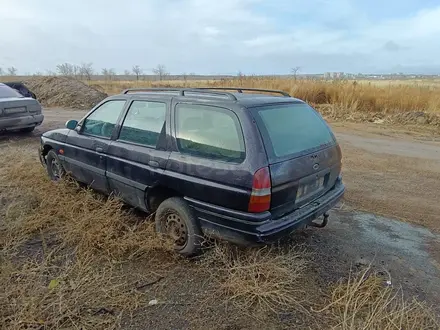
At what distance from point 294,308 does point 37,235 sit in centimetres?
299

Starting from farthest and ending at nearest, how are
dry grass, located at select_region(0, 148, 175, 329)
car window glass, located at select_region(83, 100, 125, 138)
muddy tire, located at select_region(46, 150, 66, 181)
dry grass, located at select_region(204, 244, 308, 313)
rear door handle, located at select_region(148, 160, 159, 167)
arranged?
1. muddy tire, located at select_region(46, 150, 66, 181)
2. car window glass, located at select_region(83, 100, 125, 138)
3. rear door handle, located at select_region(148, 160, 159, 167)
4. dry grass, located at select_region(204, 244, 308, 313)
5. dry grass, located at select_region(0, 148, 175, 329)

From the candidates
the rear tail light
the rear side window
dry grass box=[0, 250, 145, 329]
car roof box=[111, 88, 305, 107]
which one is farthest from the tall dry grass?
dry grass box=[0, 250, 145, 329]

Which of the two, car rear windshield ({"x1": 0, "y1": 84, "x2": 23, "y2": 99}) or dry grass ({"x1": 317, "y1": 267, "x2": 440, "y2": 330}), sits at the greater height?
car rear windshield ({"x1": 0, "y1": 84, "x2": 23, "y2": 99})

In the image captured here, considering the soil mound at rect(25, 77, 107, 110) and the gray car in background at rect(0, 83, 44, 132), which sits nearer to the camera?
the gray car in background at rect(0, 83, 44, 132)

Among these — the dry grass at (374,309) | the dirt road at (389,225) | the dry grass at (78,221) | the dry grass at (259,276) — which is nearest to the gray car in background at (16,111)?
the dry grass at (78,221)

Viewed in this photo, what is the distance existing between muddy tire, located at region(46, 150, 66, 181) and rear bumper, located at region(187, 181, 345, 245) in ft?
9.22

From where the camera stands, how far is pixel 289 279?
9.30ft

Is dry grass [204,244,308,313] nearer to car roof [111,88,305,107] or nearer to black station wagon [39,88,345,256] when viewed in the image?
black station wagon [39,88,345,256]

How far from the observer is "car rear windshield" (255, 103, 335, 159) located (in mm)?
2863

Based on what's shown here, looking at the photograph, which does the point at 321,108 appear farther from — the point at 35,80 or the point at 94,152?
the point at 35,80

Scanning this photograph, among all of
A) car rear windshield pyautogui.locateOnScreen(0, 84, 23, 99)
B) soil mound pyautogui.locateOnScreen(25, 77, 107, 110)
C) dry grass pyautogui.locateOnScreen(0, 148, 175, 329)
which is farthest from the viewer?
soil mound pyautogui.locateOnScreen(25, 77, 107, 110)

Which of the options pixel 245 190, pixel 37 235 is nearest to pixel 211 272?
pixel 245 190

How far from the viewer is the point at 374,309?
2.46 metres

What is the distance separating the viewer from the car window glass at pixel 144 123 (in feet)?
11.3
